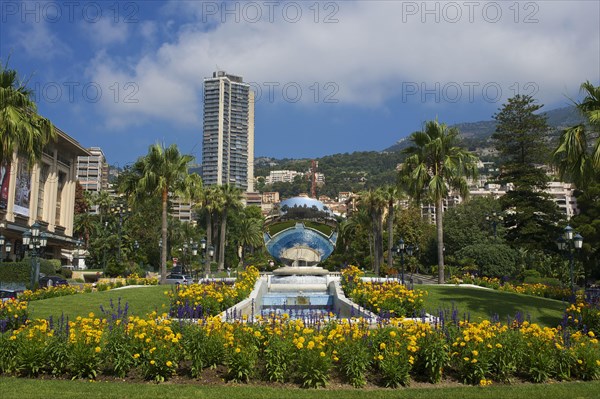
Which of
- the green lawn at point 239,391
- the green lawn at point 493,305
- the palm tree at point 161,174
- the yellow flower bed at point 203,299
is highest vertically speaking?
the palm tree at point 161,174

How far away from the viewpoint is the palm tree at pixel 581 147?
16531 millimetres

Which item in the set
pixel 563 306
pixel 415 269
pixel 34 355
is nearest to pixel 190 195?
pixel 563 306

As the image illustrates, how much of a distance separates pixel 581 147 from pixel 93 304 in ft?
58.4

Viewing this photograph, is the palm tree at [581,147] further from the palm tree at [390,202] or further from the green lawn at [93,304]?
the palm tree at [390,202]

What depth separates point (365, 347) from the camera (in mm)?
8812

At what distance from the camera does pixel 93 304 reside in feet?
61.0

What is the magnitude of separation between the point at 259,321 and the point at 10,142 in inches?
399

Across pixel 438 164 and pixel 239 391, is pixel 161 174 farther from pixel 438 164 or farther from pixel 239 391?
pixel 239 391

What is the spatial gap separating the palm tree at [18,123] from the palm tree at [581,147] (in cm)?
1690

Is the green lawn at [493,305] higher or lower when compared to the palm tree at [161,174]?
lower

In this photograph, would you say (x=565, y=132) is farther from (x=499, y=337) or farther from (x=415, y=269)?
(x=415, y=269)

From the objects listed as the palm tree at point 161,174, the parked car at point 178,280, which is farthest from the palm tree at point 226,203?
the palm tree at point 161,174

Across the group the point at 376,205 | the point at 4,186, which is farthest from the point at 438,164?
the point at 4,186

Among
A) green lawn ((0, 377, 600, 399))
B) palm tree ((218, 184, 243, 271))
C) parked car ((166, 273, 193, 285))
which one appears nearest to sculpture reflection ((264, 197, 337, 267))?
parked car ((166, 273, 193, 285))
